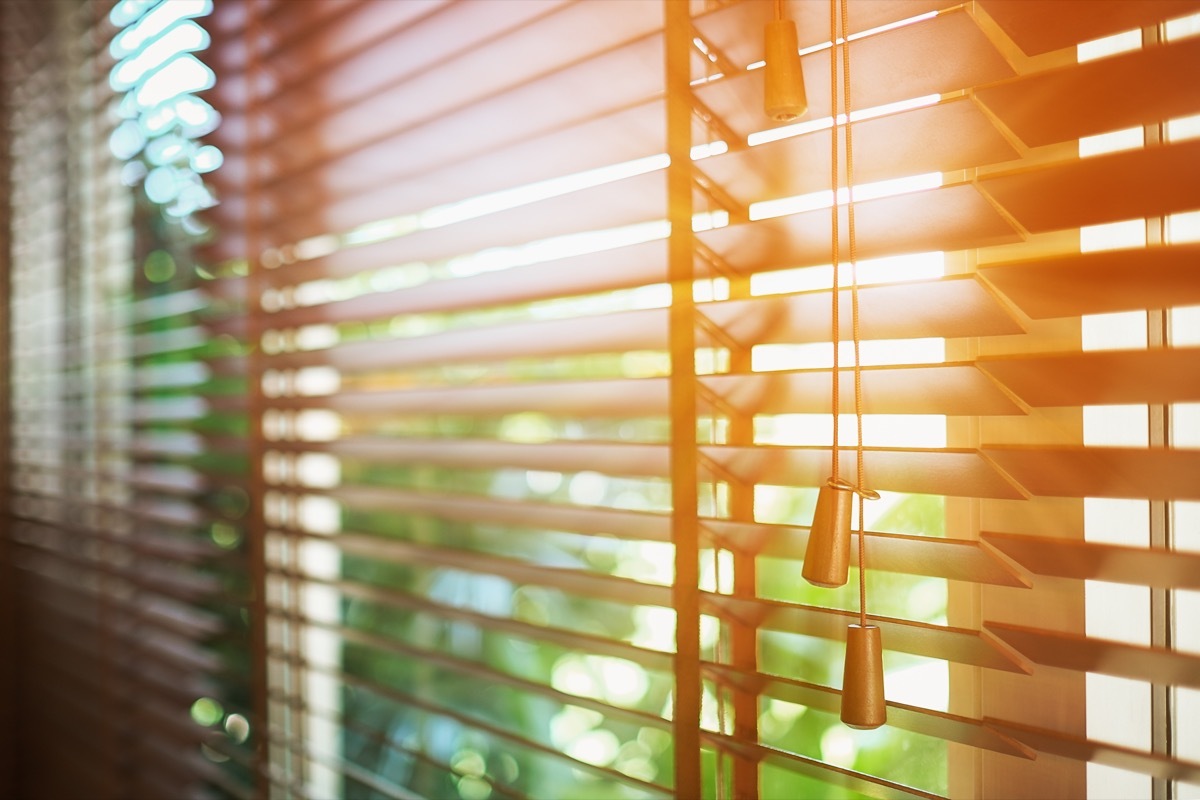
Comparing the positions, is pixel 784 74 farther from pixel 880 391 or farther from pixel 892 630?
pixel 892 630

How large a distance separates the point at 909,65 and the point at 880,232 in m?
0.11

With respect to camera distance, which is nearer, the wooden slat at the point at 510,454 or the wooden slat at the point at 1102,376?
the wooden slat at the point at 1102,376

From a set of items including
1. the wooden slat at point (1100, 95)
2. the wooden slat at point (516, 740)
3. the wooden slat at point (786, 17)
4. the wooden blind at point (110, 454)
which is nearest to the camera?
the wooden slat at point (1100, 95)

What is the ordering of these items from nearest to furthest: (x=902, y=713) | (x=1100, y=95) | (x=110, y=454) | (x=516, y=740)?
(x=1100, y=95) → (x=902, y=713) → (x=516, y=740) → (x=110, y=454)

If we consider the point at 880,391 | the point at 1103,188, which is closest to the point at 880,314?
the point at 880,391

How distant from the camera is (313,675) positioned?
1.35 meters

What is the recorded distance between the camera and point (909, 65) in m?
0.60

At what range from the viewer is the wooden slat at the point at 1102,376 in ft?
1.64

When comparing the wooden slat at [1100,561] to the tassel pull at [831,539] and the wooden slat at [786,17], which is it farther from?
the wooden slat at [786,17]

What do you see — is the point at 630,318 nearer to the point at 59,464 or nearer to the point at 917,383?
the point at 917,383

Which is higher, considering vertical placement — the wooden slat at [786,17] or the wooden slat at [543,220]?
the wooden slat at [786,17]

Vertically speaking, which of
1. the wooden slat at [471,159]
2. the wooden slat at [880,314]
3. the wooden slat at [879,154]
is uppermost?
the wooden slat at [471,159]

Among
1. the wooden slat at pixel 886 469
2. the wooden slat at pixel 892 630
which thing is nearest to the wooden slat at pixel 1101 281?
the wooden slat at pixel 886 469

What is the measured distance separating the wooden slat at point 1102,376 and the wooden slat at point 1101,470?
0.03m
